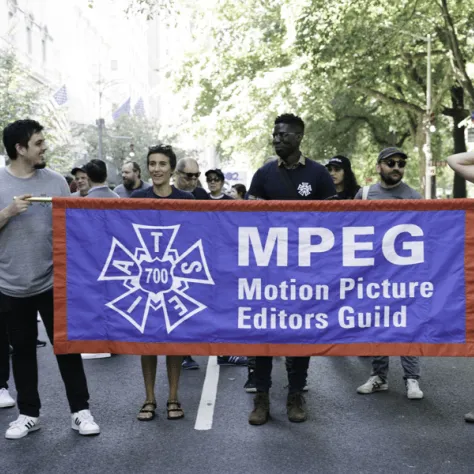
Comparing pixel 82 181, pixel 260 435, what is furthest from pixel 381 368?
pixel 82 181

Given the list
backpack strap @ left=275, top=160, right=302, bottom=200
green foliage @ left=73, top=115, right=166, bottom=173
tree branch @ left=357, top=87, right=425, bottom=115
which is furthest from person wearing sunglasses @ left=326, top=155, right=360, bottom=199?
green foliage @ left=73, top=115, right=166, bottom=173

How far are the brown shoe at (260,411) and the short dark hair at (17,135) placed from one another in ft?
7.64

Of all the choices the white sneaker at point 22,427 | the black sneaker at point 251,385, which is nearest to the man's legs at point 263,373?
the black sneaker at point 251,385

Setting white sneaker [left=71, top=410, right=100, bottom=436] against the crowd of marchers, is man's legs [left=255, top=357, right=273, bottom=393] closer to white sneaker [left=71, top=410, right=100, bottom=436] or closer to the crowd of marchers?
the crowd of marchers

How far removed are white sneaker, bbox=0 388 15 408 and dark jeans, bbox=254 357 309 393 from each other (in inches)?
76.4

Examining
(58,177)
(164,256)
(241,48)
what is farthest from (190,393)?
(241,48)

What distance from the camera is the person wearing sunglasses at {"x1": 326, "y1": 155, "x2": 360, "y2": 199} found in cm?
828

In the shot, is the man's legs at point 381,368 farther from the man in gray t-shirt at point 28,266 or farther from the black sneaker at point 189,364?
the man in gray t-shirt at point 28,266

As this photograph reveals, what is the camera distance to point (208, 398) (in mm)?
6539

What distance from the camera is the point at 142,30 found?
97.8 metres

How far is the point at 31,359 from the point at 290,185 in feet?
6.93

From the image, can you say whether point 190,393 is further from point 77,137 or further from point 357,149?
point 77,137

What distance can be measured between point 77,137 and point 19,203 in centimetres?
5069

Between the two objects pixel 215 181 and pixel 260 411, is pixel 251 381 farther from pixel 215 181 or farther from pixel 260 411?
pixel 215 181
